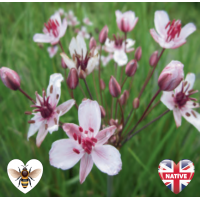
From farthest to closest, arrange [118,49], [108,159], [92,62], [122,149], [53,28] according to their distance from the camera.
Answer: [122,149]
[118,49]
[53,28]
[92,62]
[108,159]

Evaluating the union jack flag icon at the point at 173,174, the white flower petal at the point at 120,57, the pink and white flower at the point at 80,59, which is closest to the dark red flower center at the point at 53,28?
the pink and white flower at the point at 80,59

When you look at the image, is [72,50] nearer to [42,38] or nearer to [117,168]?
[42,38]

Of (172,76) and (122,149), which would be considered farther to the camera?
(122,149)

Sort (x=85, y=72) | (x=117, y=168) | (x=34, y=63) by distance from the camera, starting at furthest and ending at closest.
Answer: (x=34, y=63)
(x=85, y=72)
(x=117, y=168)

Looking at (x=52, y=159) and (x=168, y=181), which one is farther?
(x=168, y=181)

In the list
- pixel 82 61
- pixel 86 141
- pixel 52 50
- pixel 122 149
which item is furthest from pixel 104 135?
pixel 52 50

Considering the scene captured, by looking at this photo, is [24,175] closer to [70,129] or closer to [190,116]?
[70,129]

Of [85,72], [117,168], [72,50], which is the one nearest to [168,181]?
[117,168]
